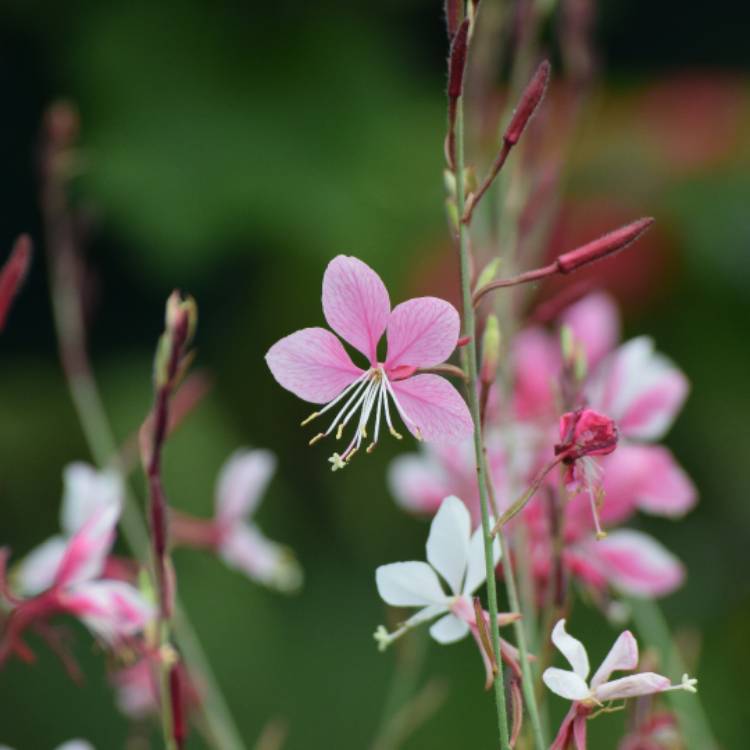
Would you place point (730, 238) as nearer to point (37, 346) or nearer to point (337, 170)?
point (337, 170)

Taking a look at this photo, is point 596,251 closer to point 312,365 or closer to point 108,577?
point 312,365

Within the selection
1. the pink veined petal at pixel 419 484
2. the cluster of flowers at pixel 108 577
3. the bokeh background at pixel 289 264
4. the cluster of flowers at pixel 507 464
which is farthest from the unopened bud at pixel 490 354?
the bokeh background at pixel 289 264

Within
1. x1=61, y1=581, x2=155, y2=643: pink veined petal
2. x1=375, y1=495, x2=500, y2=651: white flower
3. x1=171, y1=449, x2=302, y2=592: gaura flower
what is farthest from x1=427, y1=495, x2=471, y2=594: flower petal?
x1=171, y1=449, x2=302, y2=592: gaura flower

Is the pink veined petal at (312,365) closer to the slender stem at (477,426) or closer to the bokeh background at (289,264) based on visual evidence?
the slender stem at (477,426)

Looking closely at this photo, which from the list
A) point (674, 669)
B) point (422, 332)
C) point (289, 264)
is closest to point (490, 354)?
point (422, 332)

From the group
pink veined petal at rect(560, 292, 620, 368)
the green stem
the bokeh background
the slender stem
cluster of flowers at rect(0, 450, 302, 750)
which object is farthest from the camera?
the bokeh background

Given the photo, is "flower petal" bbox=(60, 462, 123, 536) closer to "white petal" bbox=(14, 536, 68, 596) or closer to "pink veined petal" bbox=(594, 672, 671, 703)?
"white petal" bbox=(14, 536, 68, 596)
